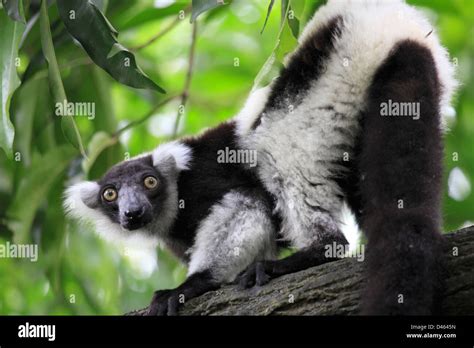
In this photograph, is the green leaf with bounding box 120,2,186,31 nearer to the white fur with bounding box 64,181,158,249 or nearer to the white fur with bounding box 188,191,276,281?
the white fur with bounding box 64,181,158,249

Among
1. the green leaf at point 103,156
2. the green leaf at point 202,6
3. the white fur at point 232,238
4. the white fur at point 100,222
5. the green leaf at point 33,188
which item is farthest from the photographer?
the green leaf at point 103,156

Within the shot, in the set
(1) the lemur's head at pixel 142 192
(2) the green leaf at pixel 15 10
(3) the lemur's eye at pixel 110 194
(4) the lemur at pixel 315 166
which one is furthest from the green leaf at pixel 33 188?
(2) the green leaf at pixel 15 10

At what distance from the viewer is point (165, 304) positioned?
5.09m

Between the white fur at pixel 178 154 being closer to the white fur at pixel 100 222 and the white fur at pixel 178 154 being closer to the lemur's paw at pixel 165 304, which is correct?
the white fur at pixel 100 222

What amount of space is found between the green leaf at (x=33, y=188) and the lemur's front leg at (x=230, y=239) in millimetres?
2013

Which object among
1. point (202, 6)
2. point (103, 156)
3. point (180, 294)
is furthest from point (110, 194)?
point (202, 6)

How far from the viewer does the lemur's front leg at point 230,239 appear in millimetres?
5422

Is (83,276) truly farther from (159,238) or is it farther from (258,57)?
(258,57)

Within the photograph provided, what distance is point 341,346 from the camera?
4.18m

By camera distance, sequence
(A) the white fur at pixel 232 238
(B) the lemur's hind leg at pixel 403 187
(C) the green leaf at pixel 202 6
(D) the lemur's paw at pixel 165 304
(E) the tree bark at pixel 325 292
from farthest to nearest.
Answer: (A) the white fur at pixel 232 238
(D) the lemur's paw at pixel 165 304
(C) the green leaf at pixel 202 6
(E) the tree bark at pixel 325 292
(B) the lemur's hind leg at pixel 403 187

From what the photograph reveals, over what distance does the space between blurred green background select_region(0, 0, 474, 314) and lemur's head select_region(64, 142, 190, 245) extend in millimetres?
569

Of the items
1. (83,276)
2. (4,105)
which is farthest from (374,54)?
(83,276)

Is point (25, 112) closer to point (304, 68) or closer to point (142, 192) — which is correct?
point (142, 192)

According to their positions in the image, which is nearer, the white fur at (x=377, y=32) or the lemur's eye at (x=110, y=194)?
the white fur at (x=377, y=32)
